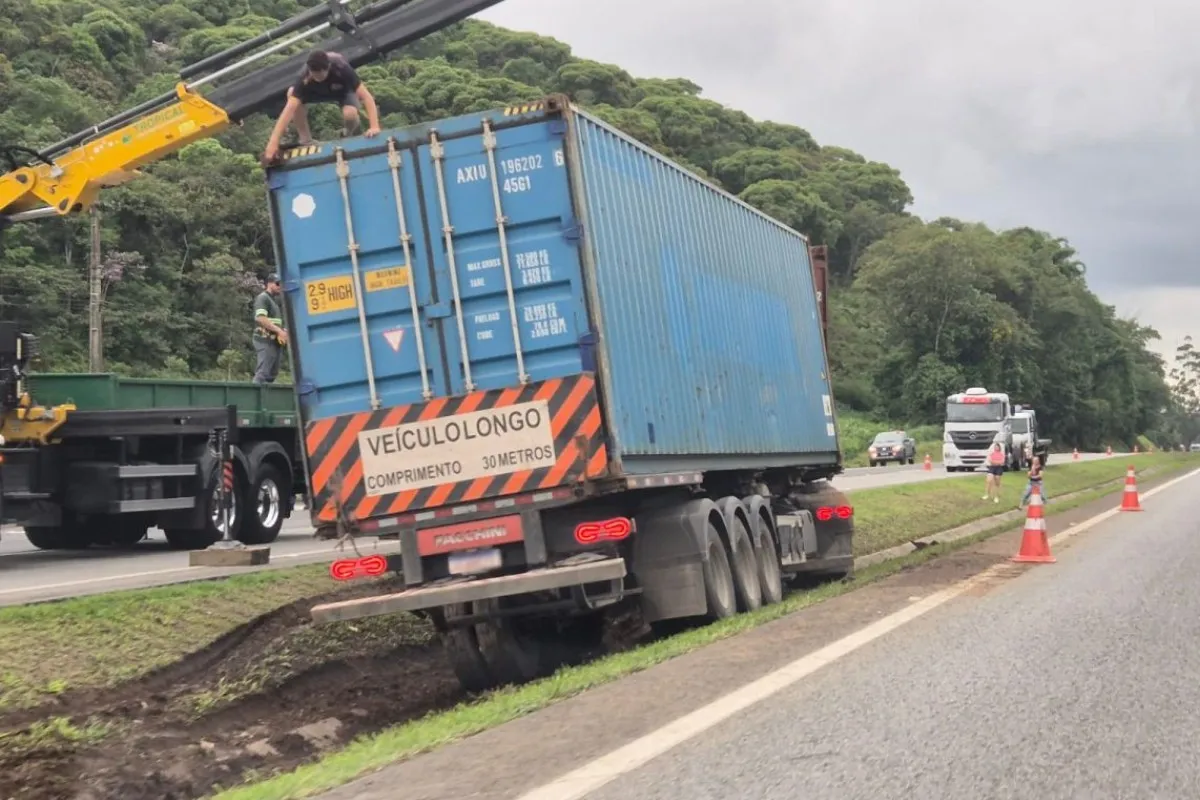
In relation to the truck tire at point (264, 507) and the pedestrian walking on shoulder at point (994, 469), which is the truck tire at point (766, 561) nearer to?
the truck tire at point (264, 507)

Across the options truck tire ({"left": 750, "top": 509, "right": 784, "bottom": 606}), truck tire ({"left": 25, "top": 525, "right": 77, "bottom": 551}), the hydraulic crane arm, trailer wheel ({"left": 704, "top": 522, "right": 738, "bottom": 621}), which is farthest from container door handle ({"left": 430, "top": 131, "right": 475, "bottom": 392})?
truck tire ({"left": 25, "top": 525, "right": 77, "bottom": 551})

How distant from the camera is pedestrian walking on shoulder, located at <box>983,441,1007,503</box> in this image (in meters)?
28.5

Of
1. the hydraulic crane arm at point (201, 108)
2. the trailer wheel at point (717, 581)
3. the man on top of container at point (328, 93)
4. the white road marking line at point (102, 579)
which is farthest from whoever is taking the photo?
the hydraulic crane arm at point (201, 108)

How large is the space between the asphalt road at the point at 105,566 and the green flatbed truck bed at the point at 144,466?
390 mm

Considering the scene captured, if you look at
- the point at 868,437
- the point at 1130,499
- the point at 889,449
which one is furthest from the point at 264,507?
the point at 868,437

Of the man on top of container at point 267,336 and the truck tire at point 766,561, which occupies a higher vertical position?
the man on top of container at point 267,336

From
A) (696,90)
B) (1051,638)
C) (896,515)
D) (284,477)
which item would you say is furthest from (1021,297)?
(1051,638)

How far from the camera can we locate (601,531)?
29.8ft

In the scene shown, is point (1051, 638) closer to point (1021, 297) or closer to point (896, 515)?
point (896, 515)

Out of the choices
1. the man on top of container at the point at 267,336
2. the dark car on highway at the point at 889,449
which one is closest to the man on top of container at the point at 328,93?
the man on top of container at the point at 267,336

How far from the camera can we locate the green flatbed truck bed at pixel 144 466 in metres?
14.6

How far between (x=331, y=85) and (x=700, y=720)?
6584 mm

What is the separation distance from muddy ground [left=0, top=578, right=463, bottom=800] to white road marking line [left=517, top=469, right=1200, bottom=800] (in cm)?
299

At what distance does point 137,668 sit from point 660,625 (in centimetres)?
415
